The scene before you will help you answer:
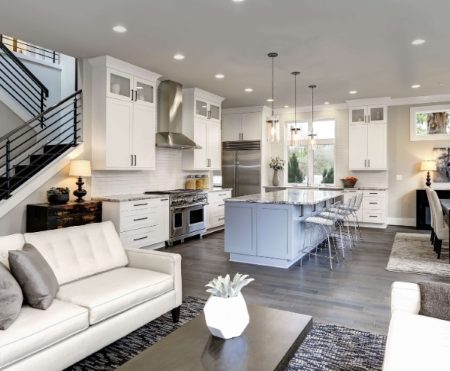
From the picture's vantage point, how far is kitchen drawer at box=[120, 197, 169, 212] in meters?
5.33

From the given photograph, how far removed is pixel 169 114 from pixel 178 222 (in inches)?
80.2

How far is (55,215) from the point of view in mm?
4672

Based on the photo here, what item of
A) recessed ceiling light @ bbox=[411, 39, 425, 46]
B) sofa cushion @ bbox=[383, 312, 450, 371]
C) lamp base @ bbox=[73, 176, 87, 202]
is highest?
recessed ceiling light @ bbox=[411, 39, 425, 46]

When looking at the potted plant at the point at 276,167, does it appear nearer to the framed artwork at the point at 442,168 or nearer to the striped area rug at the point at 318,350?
the framed artwork at the point at 442,168

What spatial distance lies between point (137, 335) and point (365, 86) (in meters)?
6.30

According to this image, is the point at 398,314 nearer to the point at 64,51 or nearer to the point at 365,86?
the point at 64,51

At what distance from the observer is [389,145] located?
8.51 m

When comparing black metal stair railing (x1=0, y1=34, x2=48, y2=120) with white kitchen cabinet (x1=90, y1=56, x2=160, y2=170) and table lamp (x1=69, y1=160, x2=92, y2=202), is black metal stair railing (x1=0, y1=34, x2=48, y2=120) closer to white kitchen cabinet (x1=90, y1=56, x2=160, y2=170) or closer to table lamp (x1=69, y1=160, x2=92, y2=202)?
white kitchen cabinet (x1=90, y1=56, x2=160, y2=170)

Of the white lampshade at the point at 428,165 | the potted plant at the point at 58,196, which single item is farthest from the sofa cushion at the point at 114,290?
the white lampshade at the point at 428,165

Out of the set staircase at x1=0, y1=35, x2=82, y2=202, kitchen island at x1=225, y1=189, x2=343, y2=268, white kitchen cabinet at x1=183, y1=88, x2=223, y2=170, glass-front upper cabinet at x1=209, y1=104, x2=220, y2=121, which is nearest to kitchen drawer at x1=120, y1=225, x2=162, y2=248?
kitchen island at x1=225, y1=189, x2=343, y2=268

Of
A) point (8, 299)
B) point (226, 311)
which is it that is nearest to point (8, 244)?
point (8, 299)

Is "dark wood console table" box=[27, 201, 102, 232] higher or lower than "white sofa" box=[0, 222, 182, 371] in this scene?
higher

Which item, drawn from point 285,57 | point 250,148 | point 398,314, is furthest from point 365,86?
point 398,314

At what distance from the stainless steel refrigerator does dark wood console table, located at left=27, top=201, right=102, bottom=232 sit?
4.93 m
